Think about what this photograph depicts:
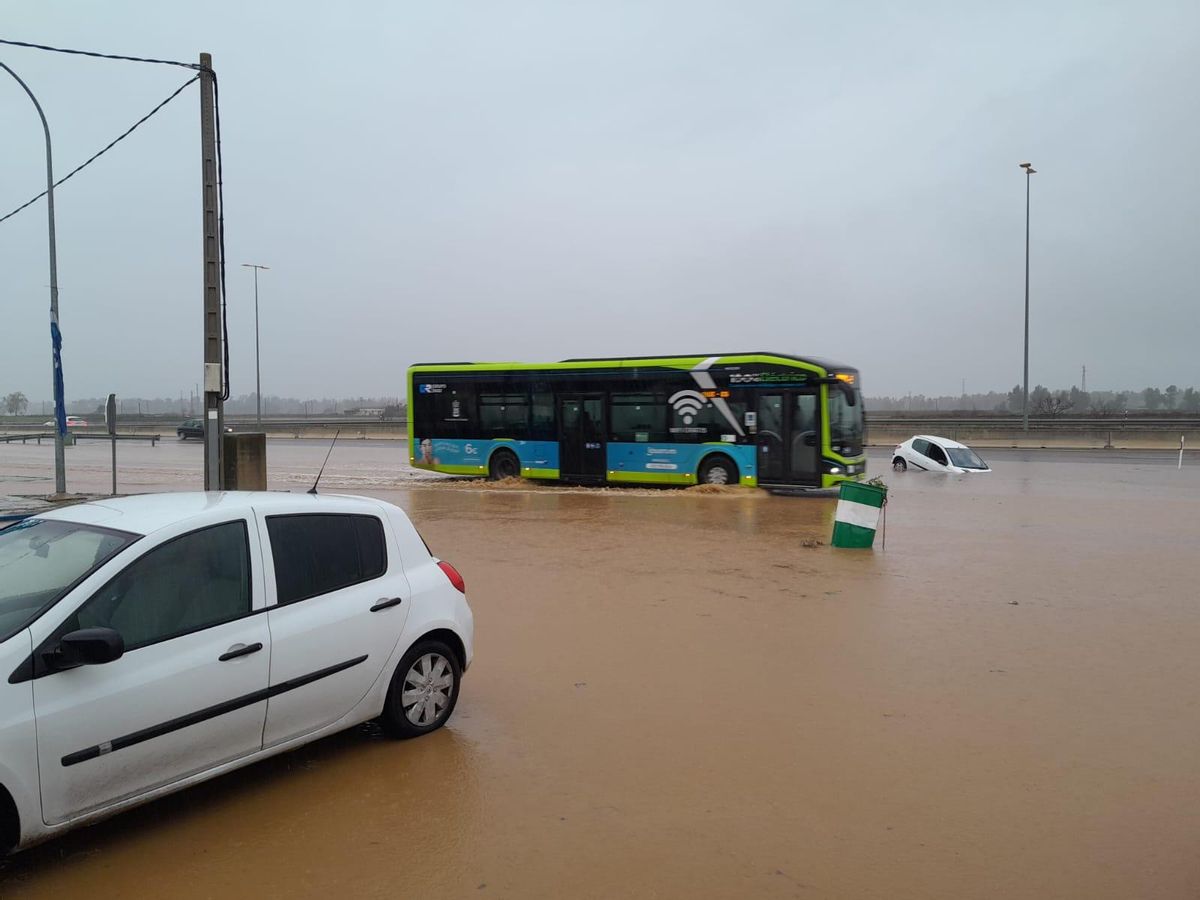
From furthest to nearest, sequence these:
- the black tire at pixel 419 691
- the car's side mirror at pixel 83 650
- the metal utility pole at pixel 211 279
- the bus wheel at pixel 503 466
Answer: the bus wheel at pixel 503 466 → the metal utility pole at pixel 211 279 → the black tire at pixel 419 691 → the car's side mirror at pixel 83 650

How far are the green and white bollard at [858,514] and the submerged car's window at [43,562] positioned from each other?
9.77 metres

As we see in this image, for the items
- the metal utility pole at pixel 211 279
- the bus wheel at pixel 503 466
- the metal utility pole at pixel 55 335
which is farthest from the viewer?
the bus wheel at pixel 503 466

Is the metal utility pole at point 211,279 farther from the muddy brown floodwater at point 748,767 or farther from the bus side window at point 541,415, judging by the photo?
the bus side window at point 541,415

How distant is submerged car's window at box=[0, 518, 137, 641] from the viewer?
3.85m

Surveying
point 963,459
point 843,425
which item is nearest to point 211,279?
point 843,425

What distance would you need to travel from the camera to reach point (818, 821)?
4.25 meters

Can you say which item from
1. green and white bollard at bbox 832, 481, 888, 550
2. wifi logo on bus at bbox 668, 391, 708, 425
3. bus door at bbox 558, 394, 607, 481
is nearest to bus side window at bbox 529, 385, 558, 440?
bus door at bbox 558, 394, 607, 481

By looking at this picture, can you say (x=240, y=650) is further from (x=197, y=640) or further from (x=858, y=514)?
(x=858, y=514)

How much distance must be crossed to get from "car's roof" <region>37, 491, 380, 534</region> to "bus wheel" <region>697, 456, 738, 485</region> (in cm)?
1514

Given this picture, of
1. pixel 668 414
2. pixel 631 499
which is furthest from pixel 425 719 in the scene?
pixel 668 414

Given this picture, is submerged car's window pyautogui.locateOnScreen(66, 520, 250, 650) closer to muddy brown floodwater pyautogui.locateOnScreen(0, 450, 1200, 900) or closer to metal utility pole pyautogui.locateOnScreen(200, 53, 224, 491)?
muddy brown floodwater pyautogui.locateOnScreen(0, 450, 1200, 900)

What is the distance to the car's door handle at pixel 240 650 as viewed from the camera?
13.7 ft

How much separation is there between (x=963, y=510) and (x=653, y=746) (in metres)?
13.2

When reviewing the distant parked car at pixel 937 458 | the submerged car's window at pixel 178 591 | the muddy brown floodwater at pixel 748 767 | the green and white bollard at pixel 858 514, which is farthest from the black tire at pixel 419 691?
the distant parked car at pixel 937 458
